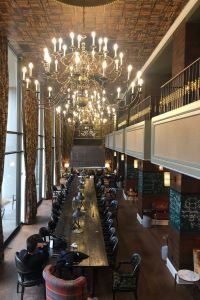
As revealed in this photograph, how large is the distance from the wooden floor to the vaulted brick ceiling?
250 inches

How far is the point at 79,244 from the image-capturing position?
305 inches

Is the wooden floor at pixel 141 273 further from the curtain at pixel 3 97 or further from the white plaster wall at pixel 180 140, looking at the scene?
the white plaster wall at pixel 180 140

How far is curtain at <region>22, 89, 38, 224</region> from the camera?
500 inches

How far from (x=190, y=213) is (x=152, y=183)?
569 centimetres

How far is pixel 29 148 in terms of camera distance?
13.2m

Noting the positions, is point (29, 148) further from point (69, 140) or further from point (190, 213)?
point (69, 140)

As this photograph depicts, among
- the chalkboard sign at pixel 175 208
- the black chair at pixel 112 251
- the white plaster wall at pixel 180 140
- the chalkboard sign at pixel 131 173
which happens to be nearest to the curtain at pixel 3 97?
the black chair at pixel 112 251

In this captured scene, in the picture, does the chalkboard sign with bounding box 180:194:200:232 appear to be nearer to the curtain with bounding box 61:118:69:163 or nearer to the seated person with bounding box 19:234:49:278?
the seated person with bounding box 19:234:49:278

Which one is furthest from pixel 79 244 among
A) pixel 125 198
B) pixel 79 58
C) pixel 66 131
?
pixel 66 131

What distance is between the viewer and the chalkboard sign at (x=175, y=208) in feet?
28.5

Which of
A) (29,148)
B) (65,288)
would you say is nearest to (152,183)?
(29,148)

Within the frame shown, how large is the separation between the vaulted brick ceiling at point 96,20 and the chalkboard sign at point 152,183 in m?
5.76

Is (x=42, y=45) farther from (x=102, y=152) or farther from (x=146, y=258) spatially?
(x=102, y=152)

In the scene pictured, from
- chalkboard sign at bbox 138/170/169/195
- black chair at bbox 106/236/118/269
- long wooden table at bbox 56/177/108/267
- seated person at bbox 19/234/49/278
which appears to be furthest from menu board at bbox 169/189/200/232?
chalkboard sign at bbox 138/170/169/195
